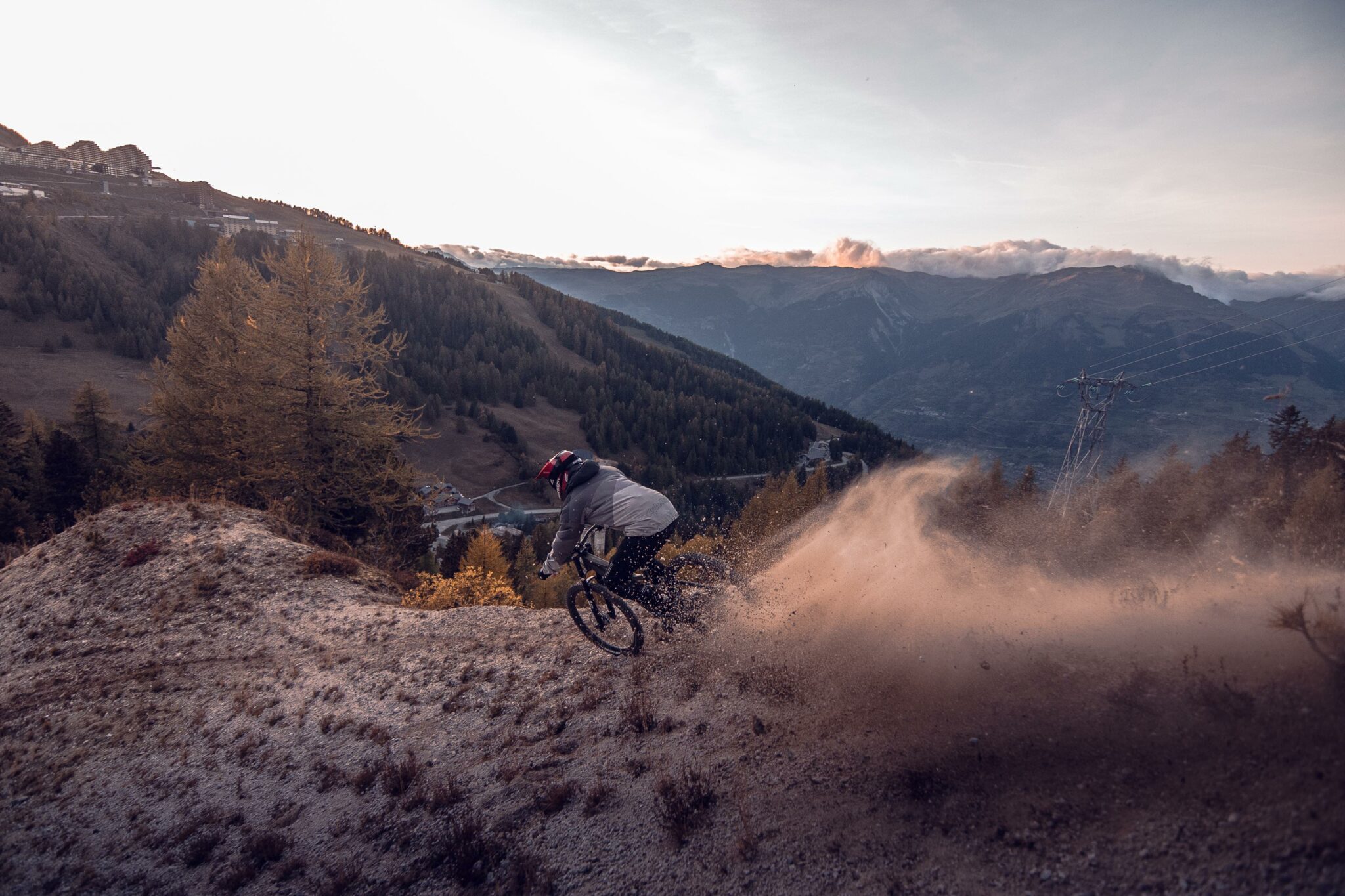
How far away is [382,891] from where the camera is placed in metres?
6.04

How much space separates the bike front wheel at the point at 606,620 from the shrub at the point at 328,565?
8278mm

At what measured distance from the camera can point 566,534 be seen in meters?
8.82

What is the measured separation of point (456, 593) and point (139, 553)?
801cm

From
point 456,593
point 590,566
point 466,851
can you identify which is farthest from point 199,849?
point 456,593

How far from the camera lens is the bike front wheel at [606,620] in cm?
952

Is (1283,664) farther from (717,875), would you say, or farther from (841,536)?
(841,536)

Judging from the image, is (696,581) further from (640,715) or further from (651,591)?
(640,715)

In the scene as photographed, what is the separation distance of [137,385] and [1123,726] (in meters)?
141

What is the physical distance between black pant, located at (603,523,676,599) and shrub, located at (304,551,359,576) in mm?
9774

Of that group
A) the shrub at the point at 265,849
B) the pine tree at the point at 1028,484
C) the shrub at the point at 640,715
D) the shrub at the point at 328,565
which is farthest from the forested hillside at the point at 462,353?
the shrub at the point at 265,849

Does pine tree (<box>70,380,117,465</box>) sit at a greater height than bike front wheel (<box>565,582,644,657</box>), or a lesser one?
lesser

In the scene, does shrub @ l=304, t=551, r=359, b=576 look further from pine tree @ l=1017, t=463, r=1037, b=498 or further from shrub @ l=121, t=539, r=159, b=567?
pine tree @ l=1017, t=463, r=1037, b=498

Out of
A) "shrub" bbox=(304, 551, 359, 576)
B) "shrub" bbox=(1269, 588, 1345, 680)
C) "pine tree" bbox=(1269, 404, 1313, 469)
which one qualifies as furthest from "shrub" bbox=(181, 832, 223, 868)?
"pine tree" bbox=(1269, 404, 1313, 469)

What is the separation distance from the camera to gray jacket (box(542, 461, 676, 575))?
8.61 meters
